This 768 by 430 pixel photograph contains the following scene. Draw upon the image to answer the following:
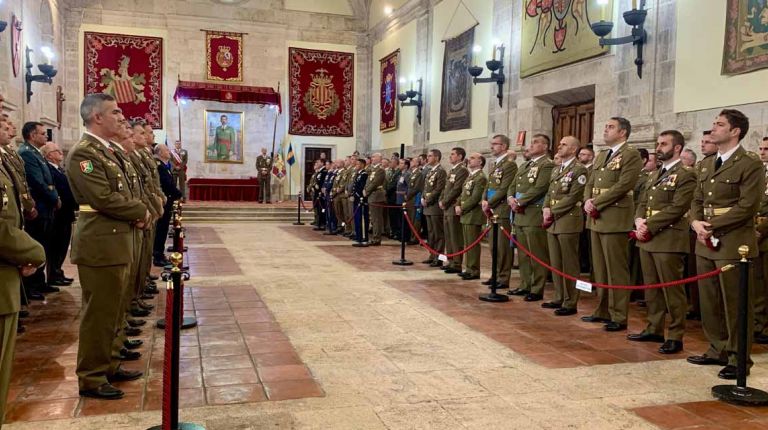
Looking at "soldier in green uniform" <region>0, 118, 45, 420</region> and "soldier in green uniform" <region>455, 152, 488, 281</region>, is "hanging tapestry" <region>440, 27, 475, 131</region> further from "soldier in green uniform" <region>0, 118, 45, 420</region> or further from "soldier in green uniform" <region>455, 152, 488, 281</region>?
"soldier in green uniform" <region>0, 118, 45, 420</region>

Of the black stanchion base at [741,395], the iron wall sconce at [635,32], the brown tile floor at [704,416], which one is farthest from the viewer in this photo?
the iron wall sconce at [635,32]

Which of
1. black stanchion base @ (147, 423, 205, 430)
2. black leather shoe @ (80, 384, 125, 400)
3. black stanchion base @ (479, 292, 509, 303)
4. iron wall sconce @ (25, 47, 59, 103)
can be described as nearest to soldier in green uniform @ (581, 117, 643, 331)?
black stanchion base @ (479, 292, 509, 303)

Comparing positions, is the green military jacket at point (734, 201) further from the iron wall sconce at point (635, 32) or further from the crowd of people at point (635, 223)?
the iron wall sconce at point (635, 32)

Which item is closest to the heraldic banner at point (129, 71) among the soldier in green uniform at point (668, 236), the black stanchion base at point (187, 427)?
the soldier in green uniform at point (668, 236)

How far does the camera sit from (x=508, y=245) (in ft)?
23.8

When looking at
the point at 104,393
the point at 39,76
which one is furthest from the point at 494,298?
the point at 39,76

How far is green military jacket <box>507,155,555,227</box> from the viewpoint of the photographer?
653 cm

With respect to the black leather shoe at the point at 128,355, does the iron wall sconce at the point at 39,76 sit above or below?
above

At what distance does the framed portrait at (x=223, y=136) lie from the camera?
781 inches

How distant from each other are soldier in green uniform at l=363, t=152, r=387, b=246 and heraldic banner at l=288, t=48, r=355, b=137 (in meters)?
9.79

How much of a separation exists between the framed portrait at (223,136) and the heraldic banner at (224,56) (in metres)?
1.21

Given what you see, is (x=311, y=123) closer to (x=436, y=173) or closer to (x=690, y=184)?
(x=436, y=173)

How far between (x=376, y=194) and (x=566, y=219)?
19.5 ft

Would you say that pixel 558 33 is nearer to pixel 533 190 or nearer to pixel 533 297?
pixel 533 190
